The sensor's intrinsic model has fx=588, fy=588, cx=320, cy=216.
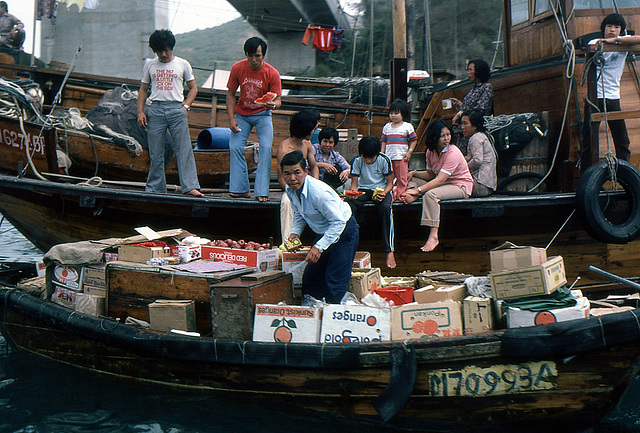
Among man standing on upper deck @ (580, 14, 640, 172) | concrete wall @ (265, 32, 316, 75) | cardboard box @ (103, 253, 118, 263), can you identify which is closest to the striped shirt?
man standing on upper deck @ (580, 14, 640, 172)

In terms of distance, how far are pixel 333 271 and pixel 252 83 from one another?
2676 mm

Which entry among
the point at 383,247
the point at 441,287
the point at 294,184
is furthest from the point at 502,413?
the point at 383,247

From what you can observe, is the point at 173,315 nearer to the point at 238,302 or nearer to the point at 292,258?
the point at 238,302

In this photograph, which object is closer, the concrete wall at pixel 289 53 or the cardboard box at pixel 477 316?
the cardboard box at pixel 477 316

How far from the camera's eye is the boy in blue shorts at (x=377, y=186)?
5.76 meters

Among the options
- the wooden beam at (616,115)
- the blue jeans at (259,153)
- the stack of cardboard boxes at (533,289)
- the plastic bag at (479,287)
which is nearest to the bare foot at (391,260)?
the plastic bag at (479,287)

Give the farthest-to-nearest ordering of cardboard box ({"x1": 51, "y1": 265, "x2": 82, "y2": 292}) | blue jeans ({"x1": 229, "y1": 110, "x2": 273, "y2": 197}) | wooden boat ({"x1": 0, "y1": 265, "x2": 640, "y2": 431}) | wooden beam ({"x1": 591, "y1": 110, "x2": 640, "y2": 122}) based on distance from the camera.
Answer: blue jeans ({"x1": 229, "y1": 110, "x2": 273, "y2": 197}) < wooden beam ({"x1": 591, "y1": 110, "x2": 640, "y2": 122}) < cardboard box ({"x1": 51, "y1": 265, "x2": 82, "y2": 292}) < wooden boat ({"x1": 0, "y1": 265, "x2": 640, "y2": 431})

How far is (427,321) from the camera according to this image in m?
4.06

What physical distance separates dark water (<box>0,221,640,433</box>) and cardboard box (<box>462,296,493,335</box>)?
2.95 feet

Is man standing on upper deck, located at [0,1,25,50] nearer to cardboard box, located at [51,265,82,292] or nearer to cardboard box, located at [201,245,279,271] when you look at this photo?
cardboard box, located at [51,265,82,292]

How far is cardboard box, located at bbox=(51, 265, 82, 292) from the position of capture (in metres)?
5.15

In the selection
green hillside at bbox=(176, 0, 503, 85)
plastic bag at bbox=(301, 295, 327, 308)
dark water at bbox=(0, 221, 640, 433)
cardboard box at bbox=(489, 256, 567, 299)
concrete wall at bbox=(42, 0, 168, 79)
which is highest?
green hillside at bbox=(176, 0, 503, 85)

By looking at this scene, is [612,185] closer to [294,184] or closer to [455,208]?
[455,208]

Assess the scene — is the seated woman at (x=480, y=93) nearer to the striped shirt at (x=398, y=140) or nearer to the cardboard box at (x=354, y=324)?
the striped shirt at (x=398, y=140)
